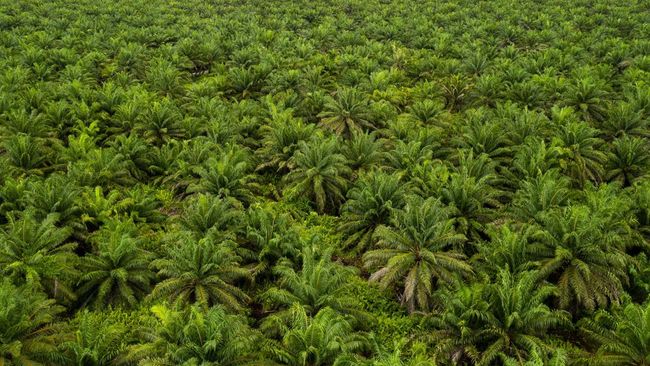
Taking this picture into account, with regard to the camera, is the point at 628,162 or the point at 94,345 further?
the point at 628,162

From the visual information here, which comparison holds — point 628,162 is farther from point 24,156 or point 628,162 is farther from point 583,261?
point 24,156

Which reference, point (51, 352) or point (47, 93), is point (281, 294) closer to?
point (51, 352)

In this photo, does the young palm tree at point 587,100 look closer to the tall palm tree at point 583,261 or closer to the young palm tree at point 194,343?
the tall palm tree at point 583,261

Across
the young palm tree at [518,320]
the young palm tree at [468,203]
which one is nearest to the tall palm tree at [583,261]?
the young palm tree at [518,320]

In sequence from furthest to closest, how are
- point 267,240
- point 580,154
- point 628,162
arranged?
point 580,154
point 628,162
point 267,240

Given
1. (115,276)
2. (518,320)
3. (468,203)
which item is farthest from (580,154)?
(115,276)

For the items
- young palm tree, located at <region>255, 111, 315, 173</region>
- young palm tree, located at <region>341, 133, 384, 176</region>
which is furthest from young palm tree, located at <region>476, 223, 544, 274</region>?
young palm tree, located at <region>255, 111, 315, 173</region>

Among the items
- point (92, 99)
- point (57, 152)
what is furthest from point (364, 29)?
point (57, 152)
